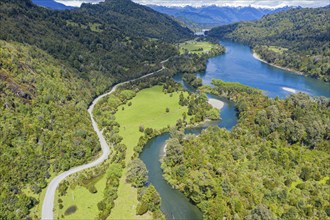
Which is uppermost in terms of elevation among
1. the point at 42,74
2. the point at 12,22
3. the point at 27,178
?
the point at 12,22

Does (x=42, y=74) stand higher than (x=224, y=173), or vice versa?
(x=42, y=74)

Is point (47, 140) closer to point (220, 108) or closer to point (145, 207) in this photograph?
point (145, 207)

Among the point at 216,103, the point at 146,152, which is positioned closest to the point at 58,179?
the point at 146,152

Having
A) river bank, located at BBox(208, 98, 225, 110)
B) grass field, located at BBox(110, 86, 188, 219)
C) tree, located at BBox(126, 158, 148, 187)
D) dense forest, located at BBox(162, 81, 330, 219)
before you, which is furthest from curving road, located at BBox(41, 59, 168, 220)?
river bank, located at BBox(208, 98, 225, 110)

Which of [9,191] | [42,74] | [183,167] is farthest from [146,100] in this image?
[9,191]

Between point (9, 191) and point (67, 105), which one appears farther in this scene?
point (67, 105)

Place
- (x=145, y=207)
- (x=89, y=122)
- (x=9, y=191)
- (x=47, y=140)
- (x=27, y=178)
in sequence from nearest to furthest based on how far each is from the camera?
1. (x=145, y=207)
2. (x=9, y=191)
3. (x=27, y=178)
4. (x=47, y=140)
5. (x=89, y=122)

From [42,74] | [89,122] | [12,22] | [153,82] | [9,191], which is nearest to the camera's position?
[9,191]
